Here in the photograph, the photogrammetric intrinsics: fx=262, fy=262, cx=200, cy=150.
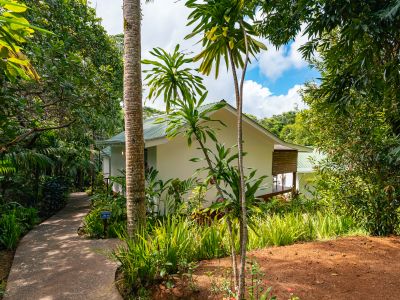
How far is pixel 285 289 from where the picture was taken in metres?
3.62

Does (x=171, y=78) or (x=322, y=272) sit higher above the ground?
(x=171, y=78)

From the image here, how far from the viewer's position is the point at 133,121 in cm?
507

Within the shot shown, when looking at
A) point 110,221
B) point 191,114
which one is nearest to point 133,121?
point 191,114

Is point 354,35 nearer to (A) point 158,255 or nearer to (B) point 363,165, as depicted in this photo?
(B) point 363,165

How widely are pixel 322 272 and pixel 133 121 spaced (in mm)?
4182

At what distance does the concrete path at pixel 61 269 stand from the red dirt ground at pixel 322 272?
1511 mm

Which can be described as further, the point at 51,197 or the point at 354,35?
the point at 51,197

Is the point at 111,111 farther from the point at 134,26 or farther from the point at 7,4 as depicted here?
the point at 7,4

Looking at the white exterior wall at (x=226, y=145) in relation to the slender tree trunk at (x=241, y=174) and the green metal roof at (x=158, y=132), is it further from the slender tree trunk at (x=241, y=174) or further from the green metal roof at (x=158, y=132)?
the slender tree trunk at (x=241, y=174)

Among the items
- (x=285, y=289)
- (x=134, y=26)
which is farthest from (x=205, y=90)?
(x=285, y=289)

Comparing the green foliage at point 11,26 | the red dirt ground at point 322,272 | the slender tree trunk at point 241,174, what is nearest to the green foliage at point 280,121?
the red dirt ground at point 322,272

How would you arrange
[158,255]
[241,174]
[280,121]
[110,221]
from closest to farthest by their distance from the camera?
[241,174], [158,255], [110,221], [280,121]

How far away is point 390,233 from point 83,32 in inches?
467

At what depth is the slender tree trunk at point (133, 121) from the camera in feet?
16.6
